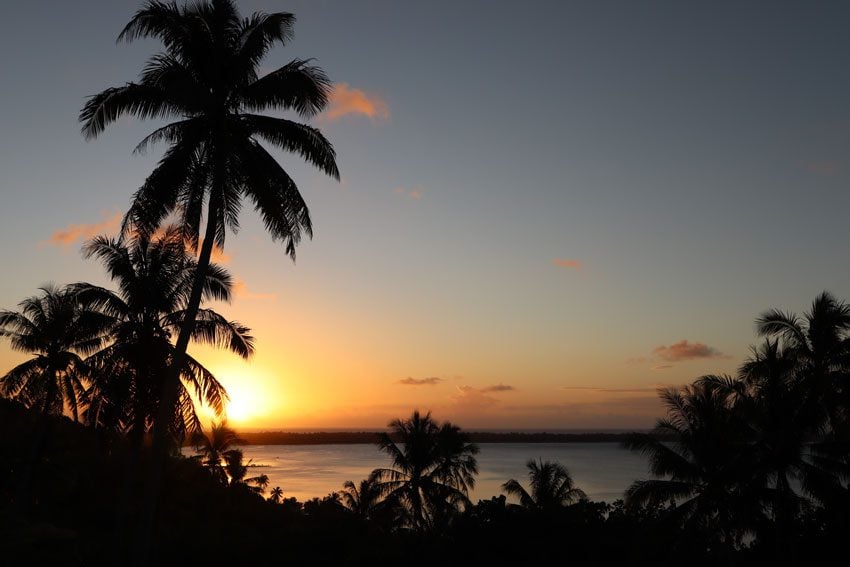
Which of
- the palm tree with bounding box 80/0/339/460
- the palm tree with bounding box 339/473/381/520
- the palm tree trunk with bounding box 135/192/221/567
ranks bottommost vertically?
the palm tree with bounding box 339/473/381/520

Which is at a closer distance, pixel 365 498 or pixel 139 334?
pixel 139 334

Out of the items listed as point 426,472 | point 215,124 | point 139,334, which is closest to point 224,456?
point 426,472

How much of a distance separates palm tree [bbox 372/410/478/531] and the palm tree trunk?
23.7 meters

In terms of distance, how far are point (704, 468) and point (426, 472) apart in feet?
63.1

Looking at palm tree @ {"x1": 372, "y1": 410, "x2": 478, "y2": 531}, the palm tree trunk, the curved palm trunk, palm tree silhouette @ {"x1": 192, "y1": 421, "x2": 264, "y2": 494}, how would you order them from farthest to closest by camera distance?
palm tree silhouette @ {"x1": 192, "y1": 421, "x2": 264, "y2": 494} → palm tree @ {"x1": 372, "y1": 410, "x2": 478, "y2": 531} → the curved palm trunk → the palm tree trunk

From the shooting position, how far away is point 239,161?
57.4 ft

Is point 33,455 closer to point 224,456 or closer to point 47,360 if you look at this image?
point 47,360

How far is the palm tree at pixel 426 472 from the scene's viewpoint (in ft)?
130

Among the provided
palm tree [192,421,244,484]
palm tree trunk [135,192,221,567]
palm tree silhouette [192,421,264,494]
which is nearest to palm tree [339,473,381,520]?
palm tree silhouette [192,421,264,494]

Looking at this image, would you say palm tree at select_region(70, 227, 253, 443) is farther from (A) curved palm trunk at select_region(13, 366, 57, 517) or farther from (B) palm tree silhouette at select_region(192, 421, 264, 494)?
(B) palm tree silhouette at select_region(192, 421, 264, 494)

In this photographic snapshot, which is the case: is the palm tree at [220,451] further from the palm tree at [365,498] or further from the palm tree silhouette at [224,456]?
the palm tree at [365,498]

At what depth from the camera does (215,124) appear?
17141 millimetres

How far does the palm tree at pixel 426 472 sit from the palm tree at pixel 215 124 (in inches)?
985

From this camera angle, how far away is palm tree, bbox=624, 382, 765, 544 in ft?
83.6
